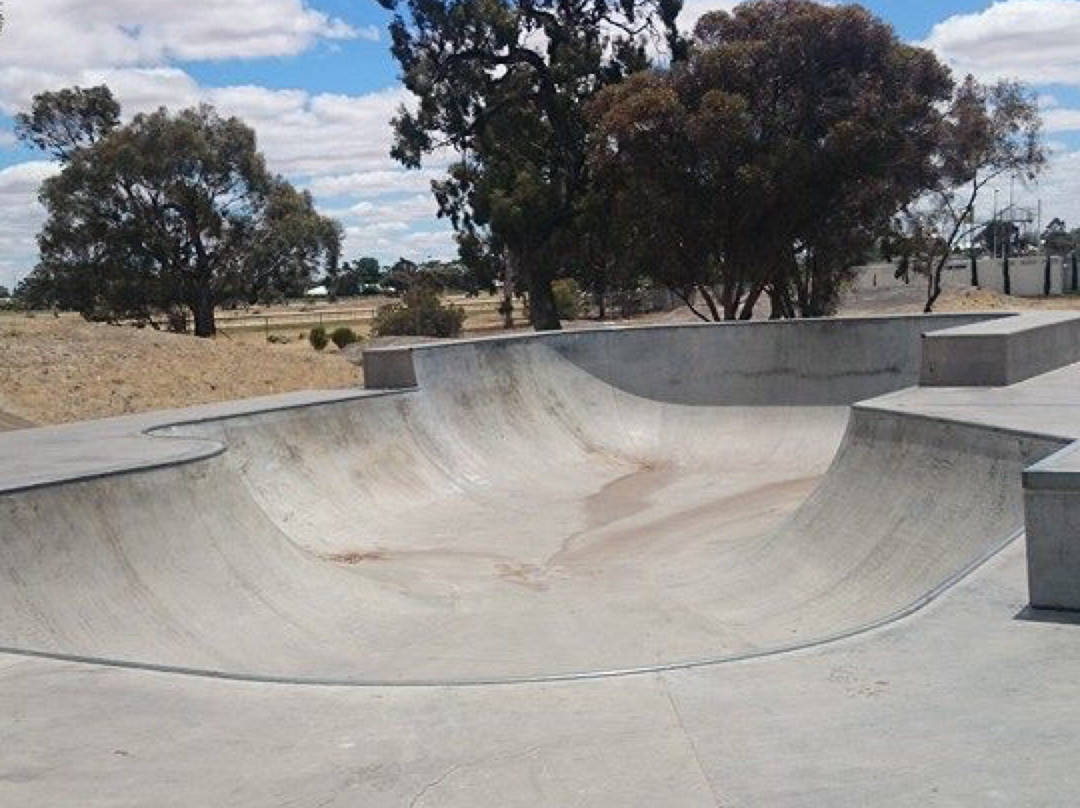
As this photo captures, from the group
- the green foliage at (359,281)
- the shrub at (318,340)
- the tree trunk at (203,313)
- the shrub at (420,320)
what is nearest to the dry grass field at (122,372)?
the shrub at (318,340)

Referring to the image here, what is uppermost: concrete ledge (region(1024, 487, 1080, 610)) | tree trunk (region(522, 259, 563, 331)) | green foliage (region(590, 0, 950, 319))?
green foliage (region(590, 0, 950, 319))

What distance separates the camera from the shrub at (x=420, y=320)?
4400 cm

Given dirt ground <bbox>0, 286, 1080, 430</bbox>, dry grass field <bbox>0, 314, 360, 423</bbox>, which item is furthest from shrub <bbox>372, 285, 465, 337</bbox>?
dry grass field <bbox>0, 314, 360, 423</bbox>

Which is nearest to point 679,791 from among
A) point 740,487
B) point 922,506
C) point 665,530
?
point 922,506

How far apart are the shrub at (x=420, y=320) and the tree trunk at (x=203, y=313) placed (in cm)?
616

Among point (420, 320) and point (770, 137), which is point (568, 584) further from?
point (420, 320)

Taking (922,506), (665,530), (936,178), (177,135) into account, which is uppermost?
(177,135)

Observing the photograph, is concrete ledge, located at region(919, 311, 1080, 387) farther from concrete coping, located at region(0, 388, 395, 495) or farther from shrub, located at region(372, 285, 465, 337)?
shrub, located at region(372, 285, 465, 337)

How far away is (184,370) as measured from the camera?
24.4 m

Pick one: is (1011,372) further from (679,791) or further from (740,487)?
(679,791)

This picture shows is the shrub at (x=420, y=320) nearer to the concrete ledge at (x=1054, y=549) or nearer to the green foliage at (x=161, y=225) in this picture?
the green foliage at (x=161, y=225)

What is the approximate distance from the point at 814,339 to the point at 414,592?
469 inches

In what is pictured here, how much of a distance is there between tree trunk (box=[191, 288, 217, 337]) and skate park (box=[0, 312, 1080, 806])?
2699 centimetres

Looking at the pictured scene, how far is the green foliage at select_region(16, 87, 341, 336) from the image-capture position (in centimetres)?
4391
